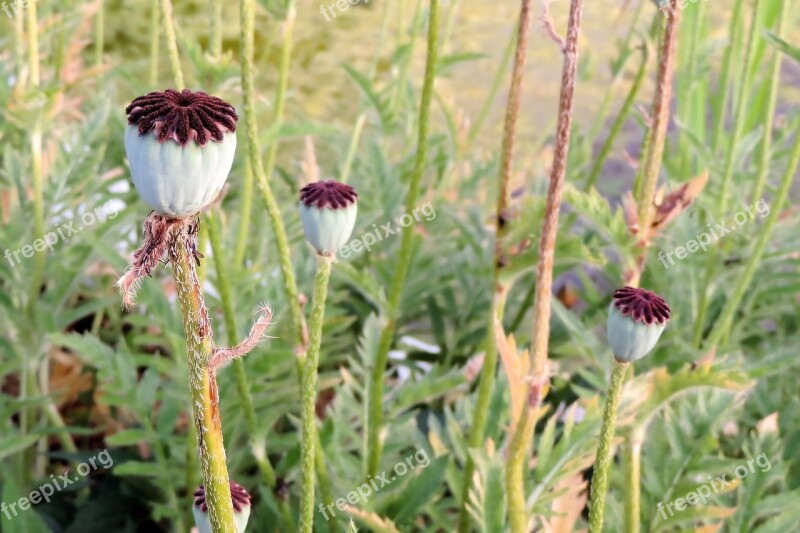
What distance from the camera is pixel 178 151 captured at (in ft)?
0.95

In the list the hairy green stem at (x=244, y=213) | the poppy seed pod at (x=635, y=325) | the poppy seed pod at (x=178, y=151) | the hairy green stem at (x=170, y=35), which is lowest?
the poppy seed pod at (x=178, y=151)

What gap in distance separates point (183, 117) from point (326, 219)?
22 centimetres

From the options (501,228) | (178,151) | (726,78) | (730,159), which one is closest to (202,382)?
(178,151)

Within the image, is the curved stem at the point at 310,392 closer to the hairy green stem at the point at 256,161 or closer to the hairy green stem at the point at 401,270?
the hairy green stem at the point at 256,161

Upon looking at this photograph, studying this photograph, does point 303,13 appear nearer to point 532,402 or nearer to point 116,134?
point 116,134

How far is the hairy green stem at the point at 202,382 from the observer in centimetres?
30

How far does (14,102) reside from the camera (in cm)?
91

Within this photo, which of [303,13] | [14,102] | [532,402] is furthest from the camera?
[303,13]

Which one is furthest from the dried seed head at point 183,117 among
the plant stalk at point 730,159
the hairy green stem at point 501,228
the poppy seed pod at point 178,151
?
the plant stalk at point 730,159

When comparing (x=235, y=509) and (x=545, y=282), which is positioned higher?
(x=545, y=282)

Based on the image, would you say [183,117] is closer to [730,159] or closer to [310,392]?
[310,392]

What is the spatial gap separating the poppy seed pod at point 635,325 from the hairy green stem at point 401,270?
297 millimetres

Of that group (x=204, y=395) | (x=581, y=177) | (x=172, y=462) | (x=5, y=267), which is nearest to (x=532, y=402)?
(x=204, y=395)

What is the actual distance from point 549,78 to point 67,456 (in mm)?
1677
